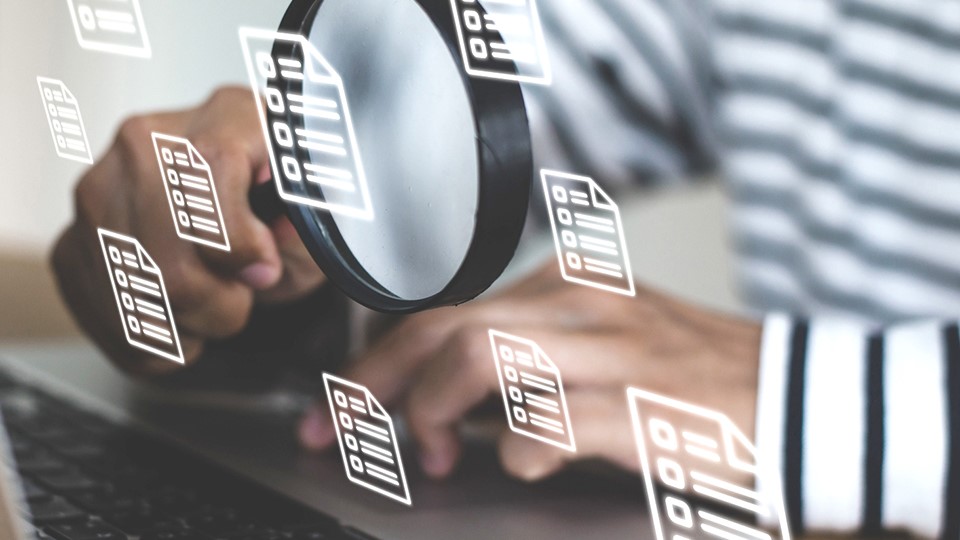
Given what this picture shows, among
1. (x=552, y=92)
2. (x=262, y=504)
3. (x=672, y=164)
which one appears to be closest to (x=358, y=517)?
(x=262, y=504)

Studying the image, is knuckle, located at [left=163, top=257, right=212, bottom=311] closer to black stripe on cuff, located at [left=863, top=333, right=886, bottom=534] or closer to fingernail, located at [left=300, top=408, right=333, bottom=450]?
fingernail, located at [left=300, top=408, right=333, bottom=450]

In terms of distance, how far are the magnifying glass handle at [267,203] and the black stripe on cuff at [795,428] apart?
0.16 meters

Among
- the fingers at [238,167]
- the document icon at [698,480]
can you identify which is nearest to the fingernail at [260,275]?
the fingers at [238,167]

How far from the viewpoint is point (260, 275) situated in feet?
0.83

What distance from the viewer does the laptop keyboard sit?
231 millimetres

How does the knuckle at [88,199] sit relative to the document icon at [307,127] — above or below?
below

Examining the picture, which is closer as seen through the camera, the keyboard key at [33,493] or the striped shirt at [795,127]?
the keyboard key at [33,493]

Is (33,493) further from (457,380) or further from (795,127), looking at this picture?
(795,127)

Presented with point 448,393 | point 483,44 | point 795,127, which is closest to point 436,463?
point 448,393

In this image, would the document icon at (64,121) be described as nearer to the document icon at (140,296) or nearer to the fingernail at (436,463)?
the document icon at (140,296)

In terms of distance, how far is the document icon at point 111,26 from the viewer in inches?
10.4

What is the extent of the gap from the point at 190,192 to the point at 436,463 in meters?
0.10

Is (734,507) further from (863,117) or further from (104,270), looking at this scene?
(863,117)

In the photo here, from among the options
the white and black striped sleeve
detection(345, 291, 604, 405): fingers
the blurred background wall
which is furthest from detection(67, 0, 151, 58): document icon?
the white and black striped sleeve
